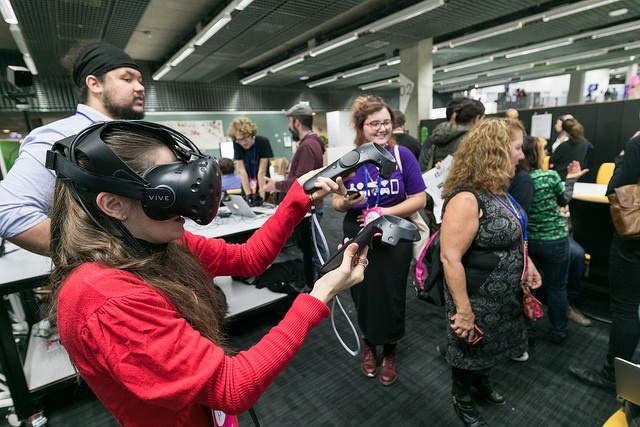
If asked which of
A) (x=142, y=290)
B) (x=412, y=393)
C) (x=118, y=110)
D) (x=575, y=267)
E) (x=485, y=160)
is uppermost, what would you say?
(x=118, y=110)

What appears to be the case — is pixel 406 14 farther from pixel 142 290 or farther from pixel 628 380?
pixel 142 290

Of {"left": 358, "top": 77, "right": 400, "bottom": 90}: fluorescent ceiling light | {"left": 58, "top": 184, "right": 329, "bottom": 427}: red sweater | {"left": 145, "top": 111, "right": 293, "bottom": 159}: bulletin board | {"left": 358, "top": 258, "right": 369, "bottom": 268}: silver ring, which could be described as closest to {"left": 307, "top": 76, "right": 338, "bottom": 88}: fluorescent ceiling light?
{"left": 145, "top": 111, "right": 293, "bottom": 159}: bulletin board

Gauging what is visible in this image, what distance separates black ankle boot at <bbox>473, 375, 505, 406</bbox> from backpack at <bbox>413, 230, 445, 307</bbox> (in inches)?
20.1

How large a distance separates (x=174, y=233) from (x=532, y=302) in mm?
1648

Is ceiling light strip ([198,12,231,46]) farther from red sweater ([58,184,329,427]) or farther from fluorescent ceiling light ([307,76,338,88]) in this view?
fluorescent ceiling light ([307,76,338,88])

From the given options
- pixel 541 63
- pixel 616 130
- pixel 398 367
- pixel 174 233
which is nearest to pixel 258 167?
pixel 398 367

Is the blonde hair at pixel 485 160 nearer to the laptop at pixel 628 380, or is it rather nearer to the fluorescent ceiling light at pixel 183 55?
the laptop at pixel 628 380

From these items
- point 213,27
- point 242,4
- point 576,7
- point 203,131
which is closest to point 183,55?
point 213,27

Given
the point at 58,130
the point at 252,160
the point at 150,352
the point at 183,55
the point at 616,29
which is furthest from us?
the point at 183,55

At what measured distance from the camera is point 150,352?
0.54m

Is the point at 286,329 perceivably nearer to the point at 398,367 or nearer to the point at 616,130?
the point at 398,367

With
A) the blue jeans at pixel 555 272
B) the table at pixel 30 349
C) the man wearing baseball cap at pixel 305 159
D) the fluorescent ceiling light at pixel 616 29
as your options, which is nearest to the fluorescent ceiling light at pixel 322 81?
the fluorescent ceiling light at pixel 616 29

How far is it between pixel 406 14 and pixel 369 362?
547cm

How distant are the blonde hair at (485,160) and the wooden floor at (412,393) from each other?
46.3 inches
